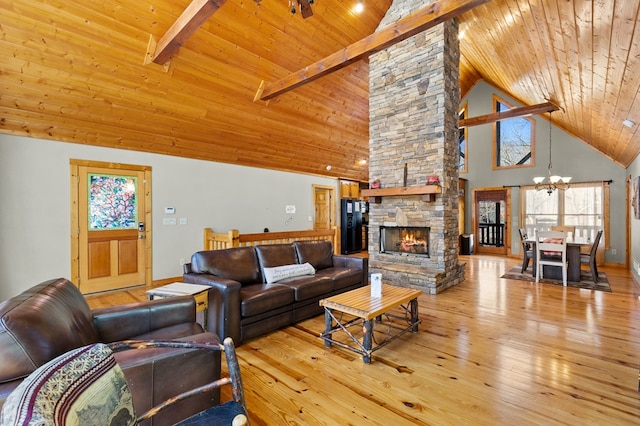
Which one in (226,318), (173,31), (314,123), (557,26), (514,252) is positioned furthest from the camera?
(514,252)

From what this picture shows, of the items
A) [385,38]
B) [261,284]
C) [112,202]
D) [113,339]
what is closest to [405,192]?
[385,38]

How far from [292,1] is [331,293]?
10.3ft

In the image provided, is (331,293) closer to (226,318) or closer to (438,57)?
A: (226,318)

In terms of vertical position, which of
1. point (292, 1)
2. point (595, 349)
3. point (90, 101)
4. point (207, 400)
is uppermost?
point (292, 1)

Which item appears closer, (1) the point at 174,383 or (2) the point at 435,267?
(1) the point at 174,383

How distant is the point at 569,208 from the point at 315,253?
7173 millimetres

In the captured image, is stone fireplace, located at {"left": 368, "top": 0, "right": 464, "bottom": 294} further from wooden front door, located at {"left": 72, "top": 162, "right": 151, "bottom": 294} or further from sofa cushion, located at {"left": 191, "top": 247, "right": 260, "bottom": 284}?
wooden front door, located at {"left": 72, "top": 162, "right": 151, "bottom": 294}

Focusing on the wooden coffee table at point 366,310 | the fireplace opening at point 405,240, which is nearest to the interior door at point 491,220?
the fireplace opening at point 405,240

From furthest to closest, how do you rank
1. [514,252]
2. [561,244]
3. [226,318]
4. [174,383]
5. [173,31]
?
[514,252], [561,244], [173,31], [226,318], [174,383]

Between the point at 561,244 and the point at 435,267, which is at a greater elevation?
the point at 561,244

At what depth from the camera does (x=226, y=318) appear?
2.74 metres

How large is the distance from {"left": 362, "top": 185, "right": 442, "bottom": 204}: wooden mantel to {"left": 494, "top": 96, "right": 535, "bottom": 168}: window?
5083mm

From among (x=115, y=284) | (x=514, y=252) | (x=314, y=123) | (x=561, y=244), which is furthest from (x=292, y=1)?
(x=514, y=252)

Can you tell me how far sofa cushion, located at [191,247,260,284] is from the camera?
3254 millimetres
